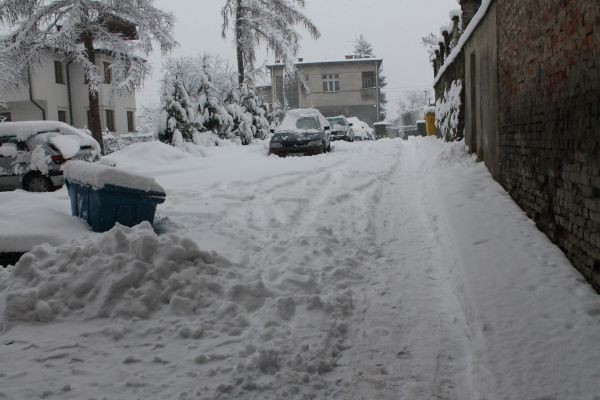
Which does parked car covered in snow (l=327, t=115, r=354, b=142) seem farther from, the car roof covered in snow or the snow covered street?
the snow covered street

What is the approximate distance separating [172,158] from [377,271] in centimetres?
1189

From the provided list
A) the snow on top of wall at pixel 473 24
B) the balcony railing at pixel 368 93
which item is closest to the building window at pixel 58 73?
the snow on top of wall at pixel 473 24

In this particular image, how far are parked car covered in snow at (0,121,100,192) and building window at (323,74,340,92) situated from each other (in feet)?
147

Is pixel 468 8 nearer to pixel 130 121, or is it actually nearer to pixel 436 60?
pixel 436 60

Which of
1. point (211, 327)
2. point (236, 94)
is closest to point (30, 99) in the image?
point (236, 94)

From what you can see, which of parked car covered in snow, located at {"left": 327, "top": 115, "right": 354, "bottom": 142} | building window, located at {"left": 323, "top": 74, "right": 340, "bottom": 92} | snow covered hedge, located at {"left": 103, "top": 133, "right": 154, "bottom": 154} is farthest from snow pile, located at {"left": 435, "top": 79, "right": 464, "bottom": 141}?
building window, located at {"left": 323, "top": 74, "right": 340, "bottom": 92}

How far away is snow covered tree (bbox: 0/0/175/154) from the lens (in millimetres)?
17109

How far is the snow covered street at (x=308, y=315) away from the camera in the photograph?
112 inches

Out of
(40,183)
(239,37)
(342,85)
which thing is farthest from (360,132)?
(40,183)

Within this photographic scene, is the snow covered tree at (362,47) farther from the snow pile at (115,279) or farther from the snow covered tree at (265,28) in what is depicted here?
the snow pile at (115,279)

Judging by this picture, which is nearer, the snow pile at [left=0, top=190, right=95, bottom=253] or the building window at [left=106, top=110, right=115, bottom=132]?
the snow pile at [left=0, top=190, right=95, bottom=253]

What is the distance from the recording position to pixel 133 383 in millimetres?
2855

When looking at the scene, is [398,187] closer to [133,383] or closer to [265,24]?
[133,383]

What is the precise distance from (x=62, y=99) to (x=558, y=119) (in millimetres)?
31798
